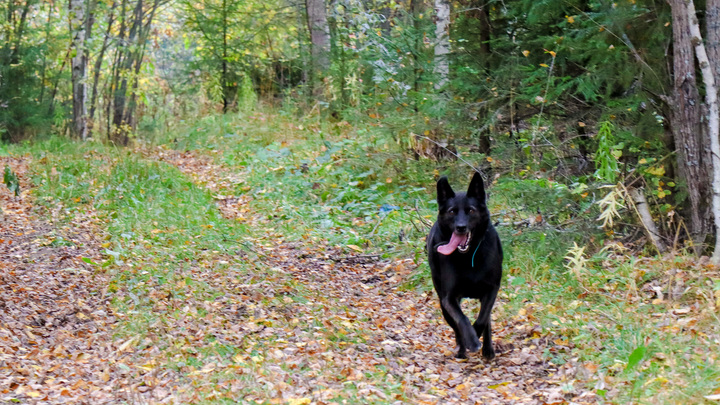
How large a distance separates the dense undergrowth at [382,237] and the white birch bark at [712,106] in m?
0.54

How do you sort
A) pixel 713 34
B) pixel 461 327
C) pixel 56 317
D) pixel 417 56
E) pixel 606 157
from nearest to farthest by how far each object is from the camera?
pixel 461 327 → pixel 56 317 → pixel 713 34 → pixel 606 157 → pixel 417 56

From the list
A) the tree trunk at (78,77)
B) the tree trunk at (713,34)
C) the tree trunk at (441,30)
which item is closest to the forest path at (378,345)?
the tree trunk at (713,34)

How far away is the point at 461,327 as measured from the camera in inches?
203

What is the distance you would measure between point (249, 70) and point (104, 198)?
9.03m

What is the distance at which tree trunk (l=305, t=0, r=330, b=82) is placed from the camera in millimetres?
16109

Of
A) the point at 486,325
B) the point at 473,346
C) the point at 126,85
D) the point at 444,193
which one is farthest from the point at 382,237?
the point at 126,85

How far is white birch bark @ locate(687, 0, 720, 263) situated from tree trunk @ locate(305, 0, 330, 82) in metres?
10.7

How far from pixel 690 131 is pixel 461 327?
3208mm

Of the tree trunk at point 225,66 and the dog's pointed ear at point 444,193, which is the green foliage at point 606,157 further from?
the tree trunk at point 225,66

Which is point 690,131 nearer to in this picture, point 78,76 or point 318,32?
point 318,32

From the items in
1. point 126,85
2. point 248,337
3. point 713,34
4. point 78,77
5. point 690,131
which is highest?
point 78,77

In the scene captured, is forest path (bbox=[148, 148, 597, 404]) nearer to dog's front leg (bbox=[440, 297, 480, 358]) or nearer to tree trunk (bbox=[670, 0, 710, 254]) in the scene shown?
dog's front leg (bbox=[440, 297, 480, 358])

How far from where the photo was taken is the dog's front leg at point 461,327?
504 cm

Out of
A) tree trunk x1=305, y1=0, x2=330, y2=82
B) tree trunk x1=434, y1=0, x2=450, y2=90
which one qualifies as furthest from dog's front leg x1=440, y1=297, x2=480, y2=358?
tree trunk x1=305, y1=0, x2=330, y2=82
